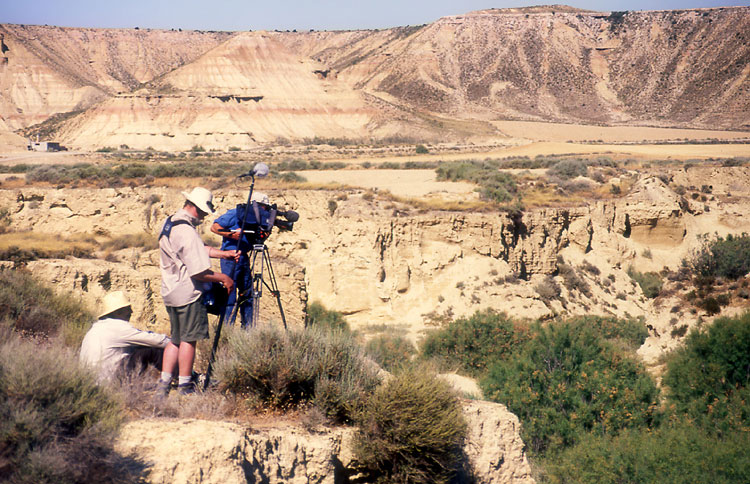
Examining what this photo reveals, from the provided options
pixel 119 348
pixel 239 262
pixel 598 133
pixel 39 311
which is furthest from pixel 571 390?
pixel 598 133

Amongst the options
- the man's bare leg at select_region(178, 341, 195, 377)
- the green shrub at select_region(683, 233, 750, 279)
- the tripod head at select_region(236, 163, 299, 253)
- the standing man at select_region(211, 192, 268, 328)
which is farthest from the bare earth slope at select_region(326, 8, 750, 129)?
the man's bare leg at select_region(178, 341, 195, 377)

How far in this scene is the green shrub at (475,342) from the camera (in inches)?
537

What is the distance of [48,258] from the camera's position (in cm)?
1115

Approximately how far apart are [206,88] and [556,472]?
7141cm

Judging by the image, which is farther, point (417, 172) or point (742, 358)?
point (417, 172)

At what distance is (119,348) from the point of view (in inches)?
204

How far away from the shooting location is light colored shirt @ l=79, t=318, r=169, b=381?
5031 millimetres

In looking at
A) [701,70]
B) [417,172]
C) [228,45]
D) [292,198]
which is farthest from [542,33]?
[292,198]

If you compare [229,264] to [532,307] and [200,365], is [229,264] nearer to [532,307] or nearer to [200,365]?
[200,365]

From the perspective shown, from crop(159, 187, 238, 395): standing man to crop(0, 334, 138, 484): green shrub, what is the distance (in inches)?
47.6

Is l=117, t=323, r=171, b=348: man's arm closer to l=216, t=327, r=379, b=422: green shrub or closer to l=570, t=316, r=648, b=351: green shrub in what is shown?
l=216, t=327, r=379, b=422: green shrub

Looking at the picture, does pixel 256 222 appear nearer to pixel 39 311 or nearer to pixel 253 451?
pixel 39 311

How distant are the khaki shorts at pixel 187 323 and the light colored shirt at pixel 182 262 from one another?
0.05 metres

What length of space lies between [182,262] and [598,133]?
79142mm
